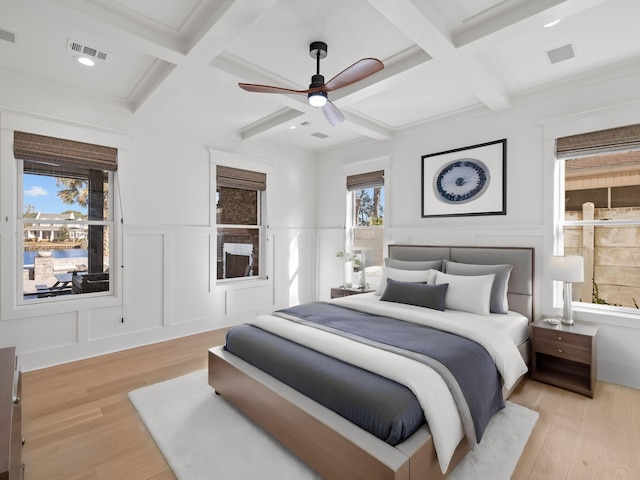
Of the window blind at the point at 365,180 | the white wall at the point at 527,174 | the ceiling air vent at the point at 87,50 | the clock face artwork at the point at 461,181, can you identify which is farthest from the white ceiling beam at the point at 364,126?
the ceiling air vent at the point at 87,50

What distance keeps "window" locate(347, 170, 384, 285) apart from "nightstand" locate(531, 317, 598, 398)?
2.26 metres

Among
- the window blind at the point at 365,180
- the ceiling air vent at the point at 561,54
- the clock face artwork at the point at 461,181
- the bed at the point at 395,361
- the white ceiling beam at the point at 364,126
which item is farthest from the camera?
the window blind at the point at 365,180

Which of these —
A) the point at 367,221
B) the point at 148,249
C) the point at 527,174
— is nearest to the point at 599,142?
the point at 527,174

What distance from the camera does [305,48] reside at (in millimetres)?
2619

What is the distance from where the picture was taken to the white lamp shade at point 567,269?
114 inches

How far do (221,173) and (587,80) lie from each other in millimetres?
4143

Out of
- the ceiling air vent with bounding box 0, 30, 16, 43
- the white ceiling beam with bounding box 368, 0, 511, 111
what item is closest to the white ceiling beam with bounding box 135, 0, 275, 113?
the white ceiling beam with bounding box 368, 0, 511, 111

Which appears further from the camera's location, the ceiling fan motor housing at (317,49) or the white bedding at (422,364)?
the ceiling fan motor housing at (317,49)

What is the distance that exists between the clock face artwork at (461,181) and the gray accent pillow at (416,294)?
1.29 metres

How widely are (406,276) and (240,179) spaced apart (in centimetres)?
270

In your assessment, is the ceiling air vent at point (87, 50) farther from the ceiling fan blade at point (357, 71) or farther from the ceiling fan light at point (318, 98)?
the ceiling fan blade at point (357, 71)

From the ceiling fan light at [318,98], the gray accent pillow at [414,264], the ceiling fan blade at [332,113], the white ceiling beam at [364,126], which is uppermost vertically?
the white ceiling beam at [364,126]

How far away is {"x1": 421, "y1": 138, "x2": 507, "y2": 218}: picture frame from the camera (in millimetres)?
3666

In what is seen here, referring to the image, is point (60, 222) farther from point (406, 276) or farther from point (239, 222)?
point (406, 276)
